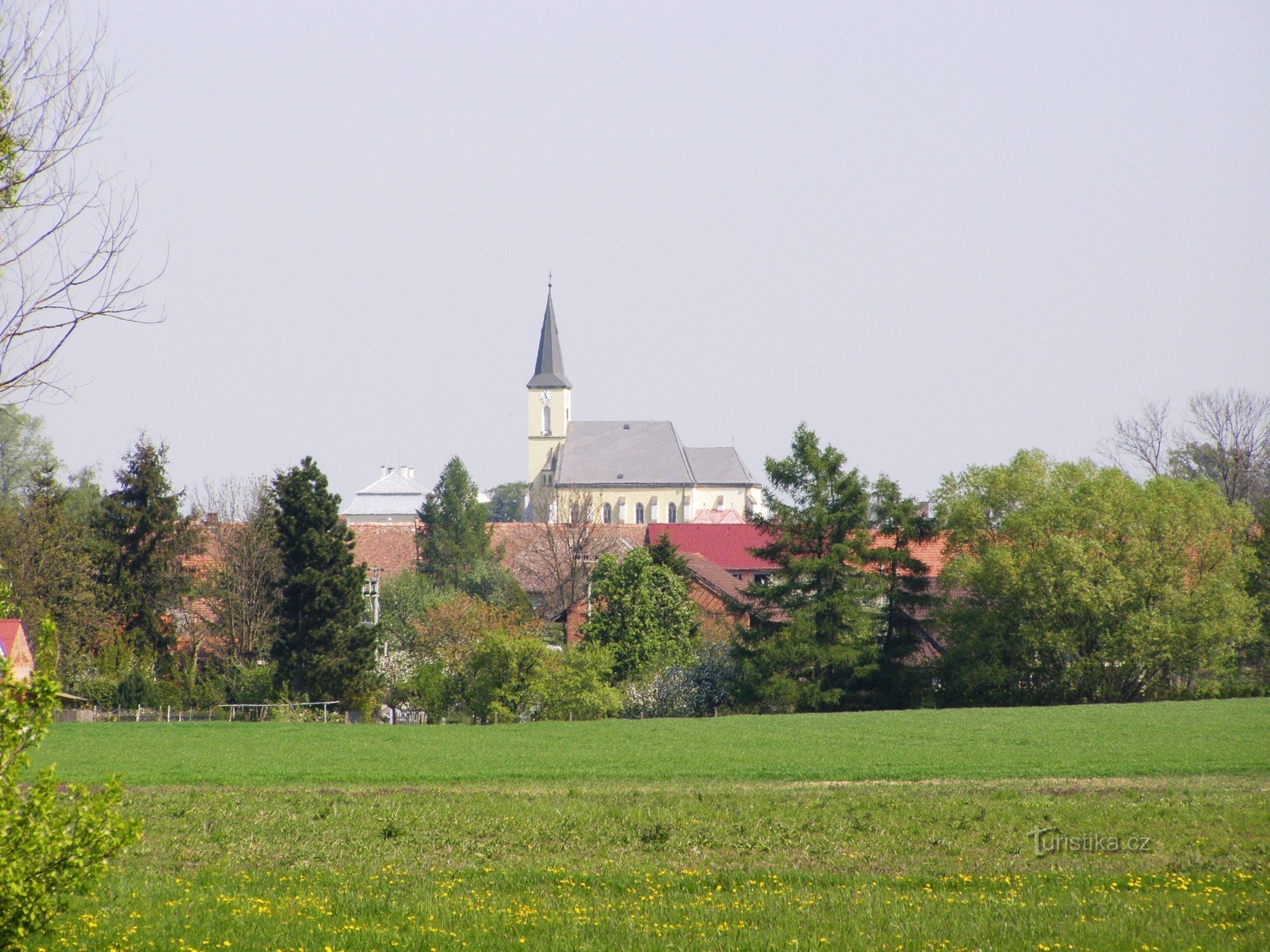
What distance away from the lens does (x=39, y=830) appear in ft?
19.3

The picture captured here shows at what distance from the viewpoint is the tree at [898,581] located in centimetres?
4238

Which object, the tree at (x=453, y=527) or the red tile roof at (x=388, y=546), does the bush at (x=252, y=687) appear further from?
the red tile roof at (x=388, y=546)

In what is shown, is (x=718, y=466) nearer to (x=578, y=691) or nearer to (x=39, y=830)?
(x=578, y=691)

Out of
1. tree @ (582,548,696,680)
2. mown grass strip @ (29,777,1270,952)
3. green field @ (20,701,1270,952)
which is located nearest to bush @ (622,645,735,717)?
tree @ (582,548,696,680)

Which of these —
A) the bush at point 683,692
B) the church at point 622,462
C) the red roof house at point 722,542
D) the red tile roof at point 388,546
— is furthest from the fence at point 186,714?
the church at point 622,462

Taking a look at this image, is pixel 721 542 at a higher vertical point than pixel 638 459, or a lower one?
lower

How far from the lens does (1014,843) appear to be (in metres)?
11.8

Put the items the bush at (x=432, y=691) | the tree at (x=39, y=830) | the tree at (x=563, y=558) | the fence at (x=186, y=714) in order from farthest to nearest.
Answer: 1. the tree at (x=563, y=558)
2. the bush at (x=432, y=691)
3. the fence at (x=186, y=714)
4. the tree at (x=39, y=830)

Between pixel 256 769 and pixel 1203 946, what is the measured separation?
62.0 feet

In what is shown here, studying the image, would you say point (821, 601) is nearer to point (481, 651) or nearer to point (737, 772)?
point (481, 651)

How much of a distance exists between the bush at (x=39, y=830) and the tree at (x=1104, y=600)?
39.1 metres

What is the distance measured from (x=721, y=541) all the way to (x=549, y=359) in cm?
7149

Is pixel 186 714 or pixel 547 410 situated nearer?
pixel 186 714

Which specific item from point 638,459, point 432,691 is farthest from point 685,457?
point 432,691
